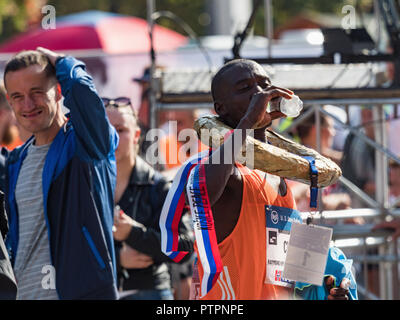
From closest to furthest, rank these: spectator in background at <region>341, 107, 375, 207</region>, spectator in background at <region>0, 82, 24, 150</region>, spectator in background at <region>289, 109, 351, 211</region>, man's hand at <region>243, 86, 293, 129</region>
→ man's hand at <region>243, 86, 293, 129</region> → spectator in background at <region>289, 109, 351, 211</region> → spectator in background at <region>0, 82, 24, 150</region> → spectator in background at <region>341, 107, 375, 207</region>

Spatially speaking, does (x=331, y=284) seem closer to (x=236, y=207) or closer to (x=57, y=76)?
(x=236, y=207)

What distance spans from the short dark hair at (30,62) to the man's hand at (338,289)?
1616mm

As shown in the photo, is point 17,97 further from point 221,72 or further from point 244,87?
point 244,87

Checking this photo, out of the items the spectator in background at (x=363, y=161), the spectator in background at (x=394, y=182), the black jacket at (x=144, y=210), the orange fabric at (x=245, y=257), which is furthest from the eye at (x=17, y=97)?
the spectator in background at (x=394, y=182)

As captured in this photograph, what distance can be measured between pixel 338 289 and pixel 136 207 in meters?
1.82

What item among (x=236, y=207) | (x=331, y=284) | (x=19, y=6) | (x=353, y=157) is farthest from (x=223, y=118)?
(x=19, y=6)

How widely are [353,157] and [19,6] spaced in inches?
378

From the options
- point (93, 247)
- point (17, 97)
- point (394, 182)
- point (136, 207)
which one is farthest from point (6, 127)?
point (394, 182)

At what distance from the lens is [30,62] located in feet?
12.3

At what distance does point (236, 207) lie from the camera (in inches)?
113

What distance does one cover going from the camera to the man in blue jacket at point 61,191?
11.8ft

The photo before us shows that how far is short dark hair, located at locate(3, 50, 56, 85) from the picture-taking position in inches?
147

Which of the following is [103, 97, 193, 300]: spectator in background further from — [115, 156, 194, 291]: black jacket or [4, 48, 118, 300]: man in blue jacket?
[4, 48, 118, 300]: man in blue jacket

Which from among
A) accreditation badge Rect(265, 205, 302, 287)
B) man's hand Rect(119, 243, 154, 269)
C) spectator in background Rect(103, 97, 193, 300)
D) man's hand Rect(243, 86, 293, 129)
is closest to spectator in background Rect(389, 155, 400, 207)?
spectator in background Rect(103, 97, 193, 300)
